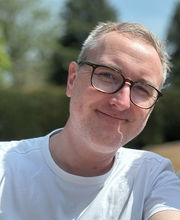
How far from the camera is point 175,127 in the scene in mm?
13188

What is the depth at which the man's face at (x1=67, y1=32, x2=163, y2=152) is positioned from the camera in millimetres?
1857

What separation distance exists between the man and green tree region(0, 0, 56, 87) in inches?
1120

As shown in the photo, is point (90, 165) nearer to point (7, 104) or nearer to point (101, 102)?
point (101, 102)

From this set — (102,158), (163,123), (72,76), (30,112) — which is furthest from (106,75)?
(163,123)

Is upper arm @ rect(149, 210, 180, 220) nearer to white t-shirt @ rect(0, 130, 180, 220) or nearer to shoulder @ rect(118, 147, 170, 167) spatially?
white t-shirt @ rect(0, 130, 180, 220)

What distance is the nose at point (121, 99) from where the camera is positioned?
1.83m

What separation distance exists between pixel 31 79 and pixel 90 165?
33.7m

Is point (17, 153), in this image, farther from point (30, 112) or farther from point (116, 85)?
point (30, 112)

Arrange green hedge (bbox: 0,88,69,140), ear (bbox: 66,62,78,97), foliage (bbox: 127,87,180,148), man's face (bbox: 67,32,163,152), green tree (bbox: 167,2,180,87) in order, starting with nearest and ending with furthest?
man's face (bbox: 67,32,163,152)
ear (bbox: 66,62,78,97)
green hedge (bbox: 0,88,69,140)
foliage (bbox: 127,87,180,148)
green tree (bbox: 167,2,180,87)

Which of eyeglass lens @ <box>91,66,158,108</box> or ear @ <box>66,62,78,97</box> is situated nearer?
eyeglass lens @ <box>91,66,158,108</box>

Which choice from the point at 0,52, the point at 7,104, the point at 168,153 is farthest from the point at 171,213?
the point at 0,52

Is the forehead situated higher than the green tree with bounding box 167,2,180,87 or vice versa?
the forehead

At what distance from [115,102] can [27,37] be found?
3172 cm

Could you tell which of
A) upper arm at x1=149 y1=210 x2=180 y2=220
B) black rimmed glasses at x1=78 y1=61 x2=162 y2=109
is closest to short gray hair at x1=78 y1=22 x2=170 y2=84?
black rimmed glasses at x1=78 y1=61 x2=162 y2=109
